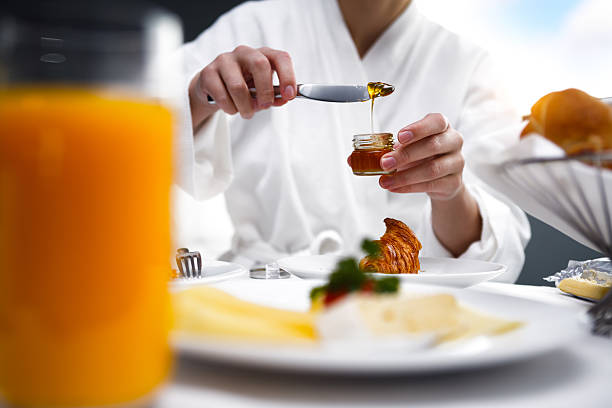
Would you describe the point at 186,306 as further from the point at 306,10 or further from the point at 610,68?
the point at 610,68

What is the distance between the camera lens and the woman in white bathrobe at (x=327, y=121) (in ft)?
5.56

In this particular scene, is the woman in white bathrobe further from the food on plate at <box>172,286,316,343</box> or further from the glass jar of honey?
the food on plate at <box>172,286,316,343</box>

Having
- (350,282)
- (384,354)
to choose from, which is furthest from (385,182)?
(384,354)

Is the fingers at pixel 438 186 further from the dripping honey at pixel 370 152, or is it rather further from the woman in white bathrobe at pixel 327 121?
the woman in white bathrobe at pixel 327 121

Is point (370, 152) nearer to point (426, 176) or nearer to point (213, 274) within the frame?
point (426, 176)

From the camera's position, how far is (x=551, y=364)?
455mm

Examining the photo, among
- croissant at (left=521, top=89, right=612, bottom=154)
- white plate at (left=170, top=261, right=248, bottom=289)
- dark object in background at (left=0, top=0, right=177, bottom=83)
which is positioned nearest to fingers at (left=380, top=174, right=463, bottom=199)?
white plate at (left=170, top=261, right=248, bottom=289)

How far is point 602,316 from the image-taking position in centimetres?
59

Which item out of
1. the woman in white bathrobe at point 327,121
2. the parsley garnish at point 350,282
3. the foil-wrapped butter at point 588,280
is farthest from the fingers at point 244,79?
the parsley garnish at point 350,282

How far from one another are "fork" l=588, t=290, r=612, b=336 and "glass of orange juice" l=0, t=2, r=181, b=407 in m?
0.49

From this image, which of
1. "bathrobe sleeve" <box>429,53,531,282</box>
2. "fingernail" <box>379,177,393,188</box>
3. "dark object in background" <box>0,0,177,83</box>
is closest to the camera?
"dark object in background" <box>0,0,177,83</box>

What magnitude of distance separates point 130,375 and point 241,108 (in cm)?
108

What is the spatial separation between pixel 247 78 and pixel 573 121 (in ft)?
3.13

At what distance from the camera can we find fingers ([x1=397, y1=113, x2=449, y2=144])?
114cm
